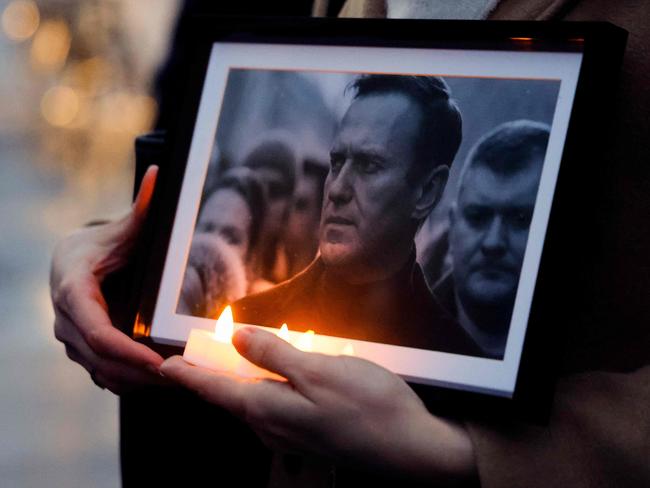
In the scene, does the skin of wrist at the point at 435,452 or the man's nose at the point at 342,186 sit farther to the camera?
the man's nose at the point at 342,186

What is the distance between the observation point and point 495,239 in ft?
3.23

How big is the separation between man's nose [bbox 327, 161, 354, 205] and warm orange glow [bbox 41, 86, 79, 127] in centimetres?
1246

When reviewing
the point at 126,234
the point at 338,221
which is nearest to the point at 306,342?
the point at 338,221

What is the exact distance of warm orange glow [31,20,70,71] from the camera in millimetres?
13498

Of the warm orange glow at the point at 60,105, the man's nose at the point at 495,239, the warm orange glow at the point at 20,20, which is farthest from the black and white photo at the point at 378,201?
the warm orange glow at the point at 20,20

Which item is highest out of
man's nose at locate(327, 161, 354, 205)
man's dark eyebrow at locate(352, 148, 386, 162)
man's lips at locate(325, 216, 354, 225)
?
man's dark eyebrow at locate(352, 148, 386, 162)

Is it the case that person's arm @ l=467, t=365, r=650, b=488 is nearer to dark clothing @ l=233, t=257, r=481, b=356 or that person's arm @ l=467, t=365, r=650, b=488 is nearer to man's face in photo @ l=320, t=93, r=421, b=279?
dark clothing @ l=233, t=257, r=481, b=356

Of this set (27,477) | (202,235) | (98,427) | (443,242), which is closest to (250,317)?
(202,235)

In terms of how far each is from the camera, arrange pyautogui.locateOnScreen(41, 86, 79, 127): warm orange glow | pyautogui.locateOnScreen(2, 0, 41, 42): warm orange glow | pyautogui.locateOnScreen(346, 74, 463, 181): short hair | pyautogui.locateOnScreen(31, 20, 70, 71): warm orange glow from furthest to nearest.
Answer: pyautogui.locateOnScreen(2, 0, 41, 42): warm orange glow
pyautogui.locateOnScreen(31, 20, 70, 71): warm orange glow
pyautogui.locateOnScreen(41, 86, 79, 127): warm orange glow
pyautogui.locateOnScreen(346, 74, 463, 181): short hair

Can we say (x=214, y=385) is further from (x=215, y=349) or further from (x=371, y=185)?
(x=371, y=185)

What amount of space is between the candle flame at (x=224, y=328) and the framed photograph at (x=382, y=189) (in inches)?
3.3

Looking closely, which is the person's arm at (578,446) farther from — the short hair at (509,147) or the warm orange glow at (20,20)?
the warm orange glow at (20,20)

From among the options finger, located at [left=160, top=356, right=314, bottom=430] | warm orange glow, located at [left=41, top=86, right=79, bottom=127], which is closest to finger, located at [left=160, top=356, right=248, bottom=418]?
finger, located at [left=160, top=356, right=314, bottom=430]

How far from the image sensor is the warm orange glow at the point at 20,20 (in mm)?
15469
